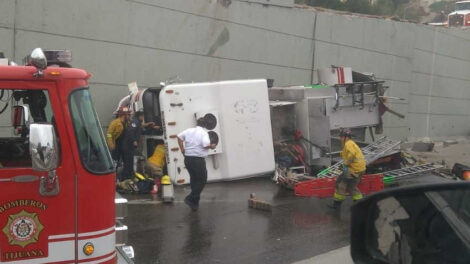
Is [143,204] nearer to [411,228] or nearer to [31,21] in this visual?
[31,21]

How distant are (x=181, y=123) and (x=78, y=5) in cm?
355

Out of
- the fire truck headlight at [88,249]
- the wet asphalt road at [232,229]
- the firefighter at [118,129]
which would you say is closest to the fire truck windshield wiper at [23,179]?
the fire truck headlight at [88,249]

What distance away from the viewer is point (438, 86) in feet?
82.1

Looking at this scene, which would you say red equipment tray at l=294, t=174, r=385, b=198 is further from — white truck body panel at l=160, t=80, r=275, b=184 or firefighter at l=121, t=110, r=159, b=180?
firefighter at l=121, t=110, r=159, b=180

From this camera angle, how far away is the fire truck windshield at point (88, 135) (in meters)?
3.80

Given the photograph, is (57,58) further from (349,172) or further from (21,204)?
(349,172)

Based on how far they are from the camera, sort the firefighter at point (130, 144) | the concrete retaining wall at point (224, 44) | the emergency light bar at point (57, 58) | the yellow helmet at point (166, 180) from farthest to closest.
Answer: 1. the concrete retaining wall at point (224, 44)
2. the firefighter at point (130, 144)
3. the yellow helmet at point (166, 180)
4. the emergency light bar at point (57, 58)

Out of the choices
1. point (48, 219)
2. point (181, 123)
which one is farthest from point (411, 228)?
point (181, 123)

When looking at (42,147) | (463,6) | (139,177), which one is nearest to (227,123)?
(139,177)

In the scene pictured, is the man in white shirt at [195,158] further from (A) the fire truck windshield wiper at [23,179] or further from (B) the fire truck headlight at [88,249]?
(A) the fire truck windshield wiper at [23,179]

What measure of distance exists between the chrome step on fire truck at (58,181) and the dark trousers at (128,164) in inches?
270

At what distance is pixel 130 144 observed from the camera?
10.9 m

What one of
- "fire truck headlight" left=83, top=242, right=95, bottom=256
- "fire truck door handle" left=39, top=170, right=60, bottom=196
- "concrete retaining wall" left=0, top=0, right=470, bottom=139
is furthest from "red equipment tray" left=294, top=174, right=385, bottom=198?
"fire truck door handle" left=39, top=170, right=60, bottom=196

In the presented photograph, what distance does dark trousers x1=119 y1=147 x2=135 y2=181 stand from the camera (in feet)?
35.7
